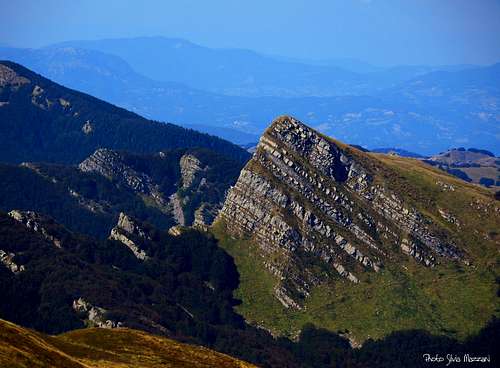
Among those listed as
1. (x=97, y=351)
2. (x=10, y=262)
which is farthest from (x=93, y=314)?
(x=97, y=351)

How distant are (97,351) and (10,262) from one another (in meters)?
82.7

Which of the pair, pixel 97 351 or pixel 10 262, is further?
pixel 10 262

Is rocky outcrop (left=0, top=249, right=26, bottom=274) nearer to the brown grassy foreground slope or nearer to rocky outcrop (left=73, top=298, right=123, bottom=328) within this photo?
rocky outcrop (left=73, top=298, right=123, bottom=328)

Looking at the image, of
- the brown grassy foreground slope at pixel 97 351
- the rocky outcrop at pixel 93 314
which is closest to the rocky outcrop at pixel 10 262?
the rocky outcrop at pixel 93 314

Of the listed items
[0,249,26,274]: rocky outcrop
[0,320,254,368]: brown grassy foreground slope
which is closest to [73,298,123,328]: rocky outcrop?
[0,249,26,274]: rocky outcrop

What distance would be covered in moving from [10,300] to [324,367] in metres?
68.3

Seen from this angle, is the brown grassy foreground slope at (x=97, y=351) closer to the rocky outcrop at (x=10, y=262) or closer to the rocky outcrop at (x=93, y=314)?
the rocky outcrop at (x=93, y=314)

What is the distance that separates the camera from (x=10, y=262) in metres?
181

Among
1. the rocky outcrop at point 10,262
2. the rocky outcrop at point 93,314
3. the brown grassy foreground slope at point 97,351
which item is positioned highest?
the rocky outcrop at point 10,262

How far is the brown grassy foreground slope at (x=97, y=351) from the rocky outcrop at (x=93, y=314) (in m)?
39.0

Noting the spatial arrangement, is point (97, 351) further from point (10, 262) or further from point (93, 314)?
point (10, 262)

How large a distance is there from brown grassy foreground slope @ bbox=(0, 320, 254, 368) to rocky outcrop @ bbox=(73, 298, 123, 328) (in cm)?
3896

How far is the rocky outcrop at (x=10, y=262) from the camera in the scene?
590ft

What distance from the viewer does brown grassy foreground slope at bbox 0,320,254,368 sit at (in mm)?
82500
